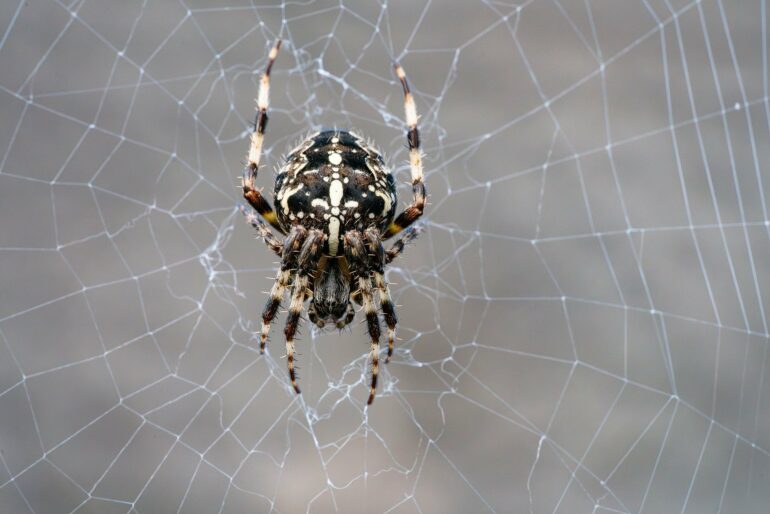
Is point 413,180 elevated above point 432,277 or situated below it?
above

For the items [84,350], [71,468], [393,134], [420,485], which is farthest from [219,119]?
[420,485]

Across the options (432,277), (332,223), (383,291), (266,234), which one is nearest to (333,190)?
(332,223)

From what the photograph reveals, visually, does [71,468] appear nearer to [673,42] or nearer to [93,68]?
[93,68]

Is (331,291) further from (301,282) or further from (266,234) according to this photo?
(266,234)

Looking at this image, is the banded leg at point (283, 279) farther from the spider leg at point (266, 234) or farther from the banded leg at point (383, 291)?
the banded leg at point (383, 291)

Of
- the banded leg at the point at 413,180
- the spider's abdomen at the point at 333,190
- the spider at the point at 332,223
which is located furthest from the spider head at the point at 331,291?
the banded leg at the point at 413,180

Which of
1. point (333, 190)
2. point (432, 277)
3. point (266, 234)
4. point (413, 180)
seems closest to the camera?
point (333, 190)

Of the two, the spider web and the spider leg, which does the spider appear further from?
the spider web
